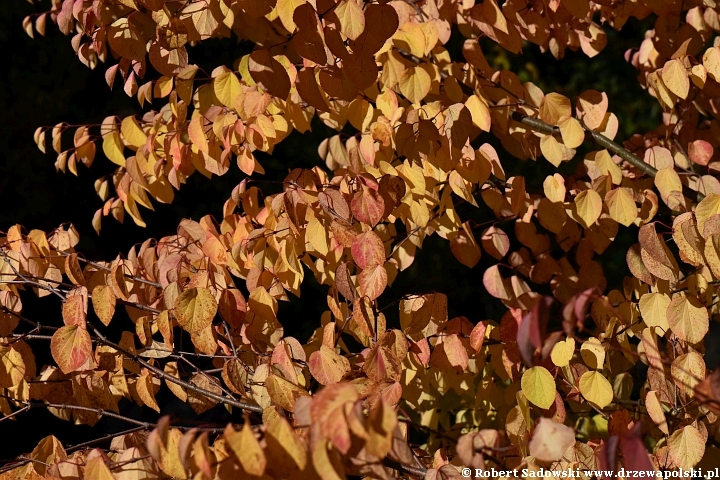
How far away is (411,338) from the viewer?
153 centimetres

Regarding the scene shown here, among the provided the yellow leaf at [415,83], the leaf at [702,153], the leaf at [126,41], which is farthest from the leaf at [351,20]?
the leaf at [702,153]

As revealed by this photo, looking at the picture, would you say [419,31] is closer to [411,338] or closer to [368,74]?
[368,74]

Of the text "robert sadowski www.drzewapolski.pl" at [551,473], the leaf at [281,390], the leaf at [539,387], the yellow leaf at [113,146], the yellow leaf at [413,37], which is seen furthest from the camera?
the yellow leaf at [113,146]

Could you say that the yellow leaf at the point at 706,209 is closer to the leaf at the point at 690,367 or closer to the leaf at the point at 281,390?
the leaf at the point at 690,367

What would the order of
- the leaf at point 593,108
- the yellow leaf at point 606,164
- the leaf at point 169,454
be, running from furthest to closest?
the leaf at point 593,108
the yellow leaf at point 606,164
the leaf at point 169,454

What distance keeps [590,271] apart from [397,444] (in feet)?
3.57

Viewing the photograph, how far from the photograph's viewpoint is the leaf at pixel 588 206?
155 cm

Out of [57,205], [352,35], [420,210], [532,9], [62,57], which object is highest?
[352,35]

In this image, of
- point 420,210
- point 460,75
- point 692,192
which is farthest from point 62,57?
point 692,192

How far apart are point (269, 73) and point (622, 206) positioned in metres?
0.77

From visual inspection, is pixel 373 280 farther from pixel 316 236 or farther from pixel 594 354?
pixel 594 354

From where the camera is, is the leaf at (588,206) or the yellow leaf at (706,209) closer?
the yellow leaf at (706,209)

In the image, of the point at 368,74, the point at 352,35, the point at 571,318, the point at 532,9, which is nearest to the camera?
the point at 571,318

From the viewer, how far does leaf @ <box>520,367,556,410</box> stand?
1301 mm
